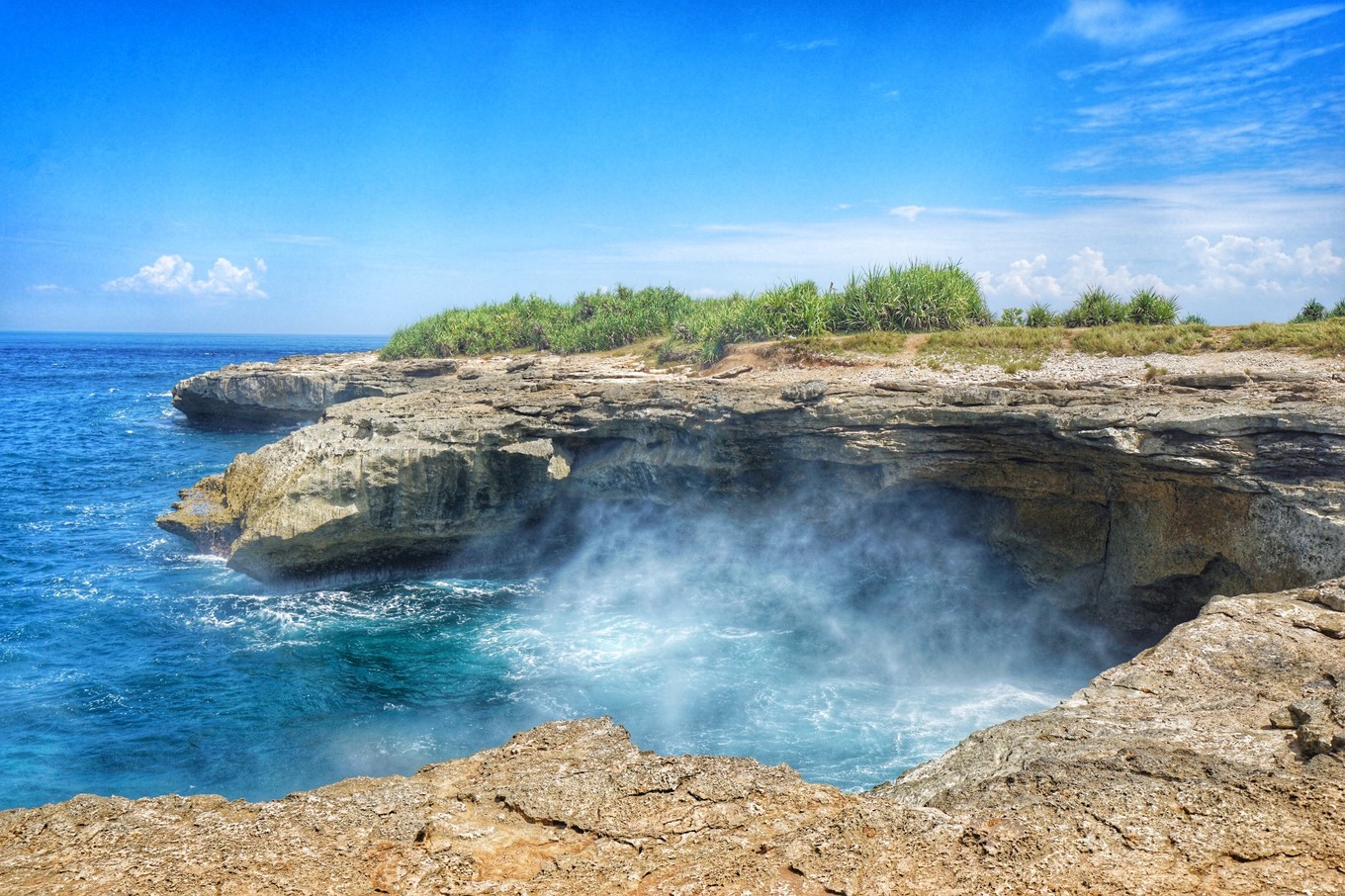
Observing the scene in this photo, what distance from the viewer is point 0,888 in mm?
4695

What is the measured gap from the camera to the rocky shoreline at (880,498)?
15.9 feet

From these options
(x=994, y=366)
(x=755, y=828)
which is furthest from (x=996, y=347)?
(x=755, y=828)

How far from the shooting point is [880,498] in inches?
716

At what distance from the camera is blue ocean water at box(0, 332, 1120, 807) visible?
1274 cm

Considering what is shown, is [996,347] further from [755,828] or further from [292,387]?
[292,387]

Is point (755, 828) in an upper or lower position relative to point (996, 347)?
lower

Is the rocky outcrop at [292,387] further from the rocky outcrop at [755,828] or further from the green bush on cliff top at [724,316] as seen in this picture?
the rocky outcrop at [755,828]

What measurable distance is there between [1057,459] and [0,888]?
15.7 meters

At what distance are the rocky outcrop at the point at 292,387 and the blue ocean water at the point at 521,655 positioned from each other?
1284 cm

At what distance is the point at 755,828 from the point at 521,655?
1158 cm

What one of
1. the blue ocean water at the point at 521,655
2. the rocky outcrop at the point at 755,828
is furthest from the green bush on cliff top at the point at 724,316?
the rocky outcrop at the point at 755,828

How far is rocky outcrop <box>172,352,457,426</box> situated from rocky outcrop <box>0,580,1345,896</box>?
29094mm

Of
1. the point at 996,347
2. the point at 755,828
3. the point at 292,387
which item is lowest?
the point at 755,828

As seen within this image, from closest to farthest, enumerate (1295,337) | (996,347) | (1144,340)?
(1295,337)
(1144,340)
(996,347)
